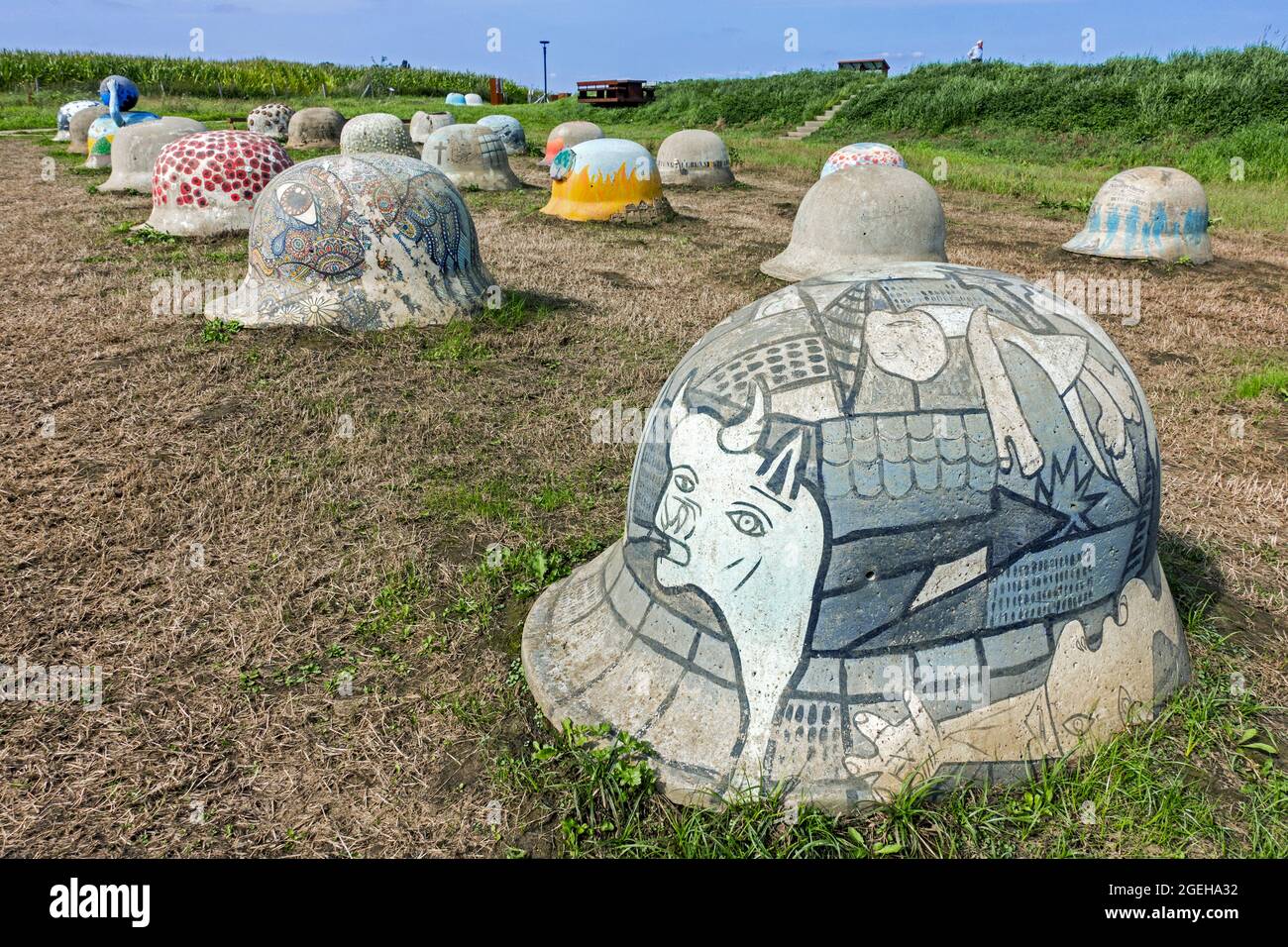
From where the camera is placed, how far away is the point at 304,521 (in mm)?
4195

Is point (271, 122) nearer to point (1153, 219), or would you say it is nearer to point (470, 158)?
point (470, 158)

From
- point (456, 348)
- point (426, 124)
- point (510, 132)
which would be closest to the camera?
point (456, 348)

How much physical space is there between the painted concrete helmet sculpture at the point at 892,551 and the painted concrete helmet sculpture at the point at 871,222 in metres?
6.74

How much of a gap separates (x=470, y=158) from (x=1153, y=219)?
10.9 m

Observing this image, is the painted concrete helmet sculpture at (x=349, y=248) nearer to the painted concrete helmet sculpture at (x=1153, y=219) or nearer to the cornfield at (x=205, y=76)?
the painted concrete helmet sculpture at (x=1153, y=219)

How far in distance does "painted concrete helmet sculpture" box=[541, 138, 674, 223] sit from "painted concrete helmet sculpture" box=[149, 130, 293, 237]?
13.3 ft

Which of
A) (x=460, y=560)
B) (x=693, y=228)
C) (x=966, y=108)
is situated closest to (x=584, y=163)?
(x=693, y=228)

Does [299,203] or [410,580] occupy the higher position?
[299,203]

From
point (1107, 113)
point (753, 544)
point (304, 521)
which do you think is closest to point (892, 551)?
point (753, 544)

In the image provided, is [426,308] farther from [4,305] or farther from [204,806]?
[204,806]

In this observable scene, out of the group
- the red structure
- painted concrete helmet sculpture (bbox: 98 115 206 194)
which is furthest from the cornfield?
painted concrete helmet sculpture (bbox: 98 115 206 194)

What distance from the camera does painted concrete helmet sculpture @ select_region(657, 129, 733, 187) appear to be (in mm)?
16484

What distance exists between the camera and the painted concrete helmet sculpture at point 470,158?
15.3m

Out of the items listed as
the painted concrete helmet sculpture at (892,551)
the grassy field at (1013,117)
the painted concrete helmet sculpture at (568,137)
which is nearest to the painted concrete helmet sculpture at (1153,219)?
the grassy field at (1013,117)
